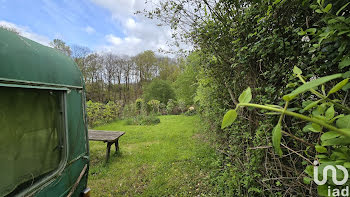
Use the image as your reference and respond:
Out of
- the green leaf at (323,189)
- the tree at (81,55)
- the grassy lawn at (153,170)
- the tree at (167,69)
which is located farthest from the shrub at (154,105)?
the green leaf at (323,189)

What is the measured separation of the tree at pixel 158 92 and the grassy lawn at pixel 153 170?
10362 millimetres

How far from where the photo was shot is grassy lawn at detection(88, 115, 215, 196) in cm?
331

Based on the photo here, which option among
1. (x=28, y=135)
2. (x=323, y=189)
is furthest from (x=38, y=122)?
(x=323, y=189)

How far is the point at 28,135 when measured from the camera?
126 cm

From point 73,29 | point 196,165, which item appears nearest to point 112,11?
point 73,29

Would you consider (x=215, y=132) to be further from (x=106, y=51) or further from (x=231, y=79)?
(x=106, y=51)

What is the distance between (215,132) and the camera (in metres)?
3.65

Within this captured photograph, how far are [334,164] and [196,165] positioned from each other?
4076mm

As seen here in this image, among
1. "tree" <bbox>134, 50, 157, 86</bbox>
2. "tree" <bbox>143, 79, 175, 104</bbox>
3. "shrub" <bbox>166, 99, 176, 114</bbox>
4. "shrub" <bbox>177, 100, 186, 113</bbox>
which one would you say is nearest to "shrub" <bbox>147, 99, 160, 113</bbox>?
"shrub" <bbox>166, 99, 176, 114</bbox>

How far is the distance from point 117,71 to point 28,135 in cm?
1754

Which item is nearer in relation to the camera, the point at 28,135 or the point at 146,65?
the point at 28,135

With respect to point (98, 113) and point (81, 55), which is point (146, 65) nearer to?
point (81, 55)

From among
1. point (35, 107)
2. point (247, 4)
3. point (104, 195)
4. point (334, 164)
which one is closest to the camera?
point (334, 164)

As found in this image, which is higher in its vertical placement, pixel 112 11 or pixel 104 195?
pixel 112 11
